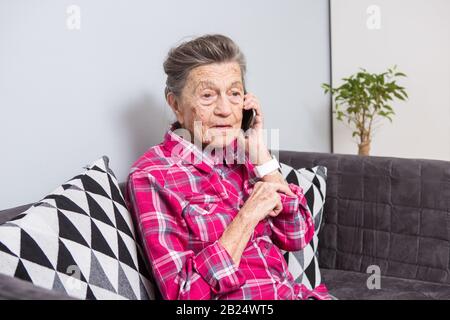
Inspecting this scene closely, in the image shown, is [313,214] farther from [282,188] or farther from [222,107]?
[222,107]

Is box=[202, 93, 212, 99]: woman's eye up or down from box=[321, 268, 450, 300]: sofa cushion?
up

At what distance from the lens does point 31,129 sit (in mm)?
1439

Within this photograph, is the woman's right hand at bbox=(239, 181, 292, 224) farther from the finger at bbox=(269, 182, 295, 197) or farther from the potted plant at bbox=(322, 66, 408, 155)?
the potted plant at bbox=(322, 66, 408, 155)

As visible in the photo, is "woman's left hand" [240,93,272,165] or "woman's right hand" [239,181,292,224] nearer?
"woman's right hand" [239,181,292,224]

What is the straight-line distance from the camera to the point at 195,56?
1.51 meters

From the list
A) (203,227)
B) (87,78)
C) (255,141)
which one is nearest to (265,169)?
(255,141)

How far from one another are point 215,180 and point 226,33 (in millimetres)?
861

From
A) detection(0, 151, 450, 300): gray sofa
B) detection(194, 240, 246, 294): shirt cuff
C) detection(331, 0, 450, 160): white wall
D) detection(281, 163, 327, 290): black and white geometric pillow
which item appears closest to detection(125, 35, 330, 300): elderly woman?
detection(194, 240, 246, 294): shirt cuff

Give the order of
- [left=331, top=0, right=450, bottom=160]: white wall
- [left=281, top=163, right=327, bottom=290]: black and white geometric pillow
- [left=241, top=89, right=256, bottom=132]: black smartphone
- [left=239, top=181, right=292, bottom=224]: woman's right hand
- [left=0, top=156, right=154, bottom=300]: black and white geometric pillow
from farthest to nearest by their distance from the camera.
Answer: [left=331, top=0, right=450, bottom=160]: white wall → [left=281, top=163, right=327, bottom=290]: black and white geometric pillow → [left=241, top=89, right=256, bottom=132]: black smartphone → [left=239, top=181, right=292, bottom=224]: woman's right hand → [left=0, top=156, right=154, bottom=300]: black and white geometric pillow

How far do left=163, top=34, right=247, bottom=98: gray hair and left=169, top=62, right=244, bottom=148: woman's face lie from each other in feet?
0.05

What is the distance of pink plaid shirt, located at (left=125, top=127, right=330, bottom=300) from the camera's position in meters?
1.26

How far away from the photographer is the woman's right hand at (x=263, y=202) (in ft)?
4.56
